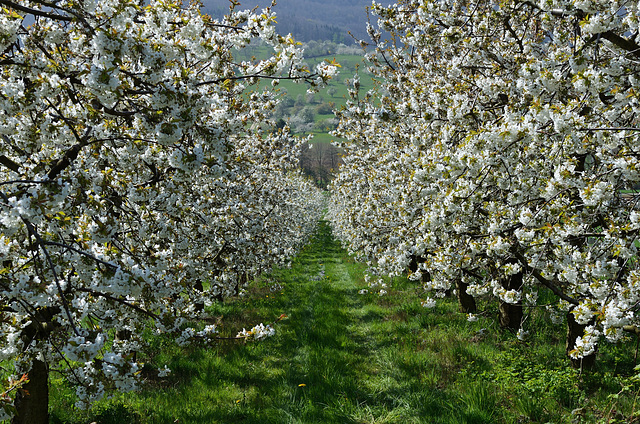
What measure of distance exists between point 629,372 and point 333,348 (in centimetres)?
473

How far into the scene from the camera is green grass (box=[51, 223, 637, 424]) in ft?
15.7

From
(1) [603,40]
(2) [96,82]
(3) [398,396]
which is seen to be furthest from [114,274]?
(1) [603,40]

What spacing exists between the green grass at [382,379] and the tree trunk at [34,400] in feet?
2.05

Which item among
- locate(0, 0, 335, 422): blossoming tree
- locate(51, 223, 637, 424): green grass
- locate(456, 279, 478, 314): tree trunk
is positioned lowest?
locate(51, 223, 637, 424): green grass

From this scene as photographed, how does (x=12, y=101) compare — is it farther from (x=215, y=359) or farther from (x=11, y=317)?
(x=215, y=359)

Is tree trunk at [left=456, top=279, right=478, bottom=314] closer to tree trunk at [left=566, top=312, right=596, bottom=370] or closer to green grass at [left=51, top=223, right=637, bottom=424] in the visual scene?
green grass at [left=51, top=223, right=637, bottom=424]

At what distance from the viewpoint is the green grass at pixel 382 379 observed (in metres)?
4.79

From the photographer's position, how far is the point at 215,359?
6.84m

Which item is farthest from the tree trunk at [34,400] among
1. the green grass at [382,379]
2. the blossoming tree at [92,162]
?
the green grass at [382,379]

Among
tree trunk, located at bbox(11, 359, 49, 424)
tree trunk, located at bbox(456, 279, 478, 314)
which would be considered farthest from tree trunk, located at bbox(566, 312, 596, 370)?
tree trunk, located at bbox(11, 359, 49, 424)

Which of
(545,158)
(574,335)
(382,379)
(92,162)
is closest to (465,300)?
(574,335)

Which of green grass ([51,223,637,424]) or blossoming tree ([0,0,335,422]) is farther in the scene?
green grass ([51,223,637,424])

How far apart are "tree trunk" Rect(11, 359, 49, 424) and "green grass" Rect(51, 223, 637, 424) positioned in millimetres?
625

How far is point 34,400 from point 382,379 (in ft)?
15.4
